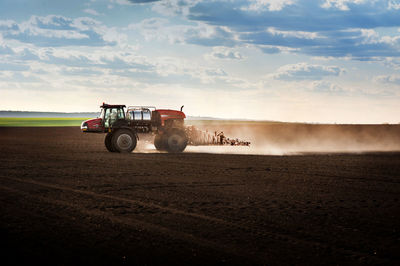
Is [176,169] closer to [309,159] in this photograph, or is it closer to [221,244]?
[309,159]

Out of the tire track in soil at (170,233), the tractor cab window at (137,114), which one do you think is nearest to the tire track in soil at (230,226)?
the tire track in soil at (170,233)

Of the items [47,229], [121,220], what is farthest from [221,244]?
[47,229]

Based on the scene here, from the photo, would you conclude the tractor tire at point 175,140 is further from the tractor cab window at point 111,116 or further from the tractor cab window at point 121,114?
the tractor cab window at point 111,116

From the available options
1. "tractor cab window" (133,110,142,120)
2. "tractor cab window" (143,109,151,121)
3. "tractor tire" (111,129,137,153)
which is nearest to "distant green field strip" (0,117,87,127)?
"tractor cab window" (133,110,142,120)

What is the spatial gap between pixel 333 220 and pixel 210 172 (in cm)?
863

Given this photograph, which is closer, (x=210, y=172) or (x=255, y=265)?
(x=255, y=265)

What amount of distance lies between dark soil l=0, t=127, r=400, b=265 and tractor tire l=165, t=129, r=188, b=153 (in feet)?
24.8

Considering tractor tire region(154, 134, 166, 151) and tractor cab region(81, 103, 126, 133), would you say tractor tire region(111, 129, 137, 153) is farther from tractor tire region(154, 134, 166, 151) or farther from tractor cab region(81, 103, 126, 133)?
tractor tire region(154, 134, 166, 151)

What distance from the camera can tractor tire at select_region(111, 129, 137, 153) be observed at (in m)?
25.9

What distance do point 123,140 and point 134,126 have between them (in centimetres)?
106

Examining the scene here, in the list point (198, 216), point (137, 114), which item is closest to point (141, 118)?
point (137, 114)

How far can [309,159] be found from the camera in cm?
2470

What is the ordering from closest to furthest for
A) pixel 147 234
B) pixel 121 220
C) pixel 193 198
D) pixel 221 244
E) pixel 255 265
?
pixel 255 265
pixel 221 244
pixel 147 234
pixel 121 220
pixel 193 198

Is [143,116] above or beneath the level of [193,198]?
above
